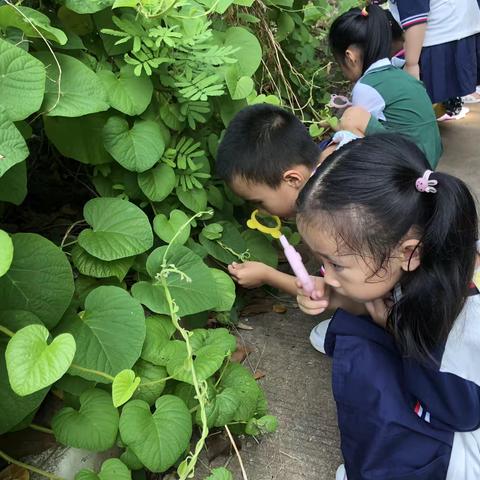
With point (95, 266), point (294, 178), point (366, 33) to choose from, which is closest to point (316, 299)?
point (294, 178)

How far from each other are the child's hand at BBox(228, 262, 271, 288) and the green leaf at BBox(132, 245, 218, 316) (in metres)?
0.22

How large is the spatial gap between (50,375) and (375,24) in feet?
6.54

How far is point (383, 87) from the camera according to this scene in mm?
2072

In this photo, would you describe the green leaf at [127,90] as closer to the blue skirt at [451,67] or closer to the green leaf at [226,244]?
the green leaf at [226,244]

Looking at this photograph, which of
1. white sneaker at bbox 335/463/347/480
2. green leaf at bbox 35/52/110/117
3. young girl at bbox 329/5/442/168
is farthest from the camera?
young girl at bbox 329/5/442/168

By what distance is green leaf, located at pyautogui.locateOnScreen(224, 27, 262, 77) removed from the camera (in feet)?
5.17

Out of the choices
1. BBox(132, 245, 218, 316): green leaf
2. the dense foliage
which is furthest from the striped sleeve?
BBox(132, 245, 218, 316): green leaf

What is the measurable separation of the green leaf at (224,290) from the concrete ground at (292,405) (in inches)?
11.3

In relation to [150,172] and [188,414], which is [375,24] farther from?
[188,414]

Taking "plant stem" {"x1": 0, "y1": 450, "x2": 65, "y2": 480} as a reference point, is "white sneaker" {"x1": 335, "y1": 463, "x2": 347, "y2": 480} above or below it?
below

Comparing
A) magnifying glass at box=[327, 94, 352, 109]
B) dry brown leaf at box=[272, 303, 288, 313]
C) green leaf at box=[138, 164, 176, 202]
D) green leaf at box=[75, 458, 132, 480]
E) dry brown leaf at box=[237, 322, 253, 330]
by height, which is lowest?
dry brown leaf at box=[272, 303, 288, 313]

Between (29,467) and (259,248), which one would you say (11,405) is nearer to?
(29,467)

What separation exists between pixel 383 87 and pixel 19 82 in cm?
151

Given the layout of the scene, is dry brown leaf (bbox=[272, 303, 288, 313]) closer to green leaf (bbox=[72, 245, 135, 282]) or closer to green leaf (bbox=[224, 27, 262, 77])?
green leaf (bbox=[72, 245, 135, 282])
